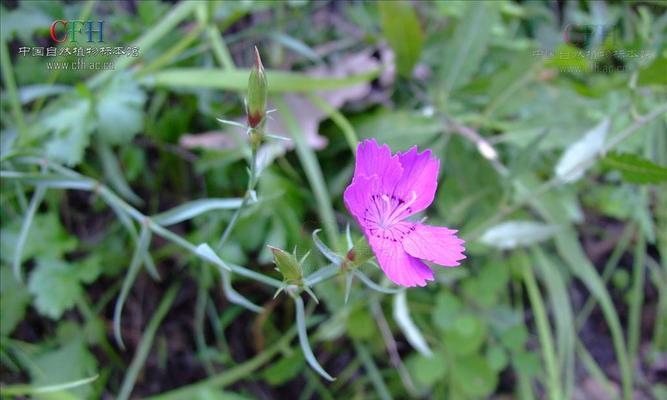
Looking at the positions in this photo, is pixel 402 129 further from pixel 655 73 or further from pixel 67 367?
pixel 67 367

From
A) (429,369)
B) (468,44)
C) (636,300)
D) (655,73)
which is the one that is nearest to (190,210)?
(429,369)

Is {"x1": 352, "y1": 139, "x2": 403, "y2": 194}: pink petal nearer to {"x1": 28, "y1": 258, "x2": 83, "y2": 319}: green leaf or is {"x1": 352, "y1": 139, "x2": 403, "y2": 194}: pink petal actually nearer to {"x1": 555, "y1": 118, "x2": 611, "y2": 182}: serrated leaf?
{"x1": 555, "y1": 118, "x2": 611, "y2": 182}: serrated leaf

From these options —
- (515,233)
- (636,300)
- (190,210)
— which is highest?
(190,210)

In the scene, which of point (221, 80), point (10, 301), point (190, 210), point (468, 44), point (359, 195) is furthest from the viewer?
point (468, 44)

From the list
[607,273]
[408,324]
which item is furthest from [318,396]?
[607,273]

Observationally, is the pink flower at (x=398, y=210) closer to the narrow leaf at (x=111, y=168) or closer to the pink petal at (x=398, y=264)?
the pink petal at (x=398, y=264)

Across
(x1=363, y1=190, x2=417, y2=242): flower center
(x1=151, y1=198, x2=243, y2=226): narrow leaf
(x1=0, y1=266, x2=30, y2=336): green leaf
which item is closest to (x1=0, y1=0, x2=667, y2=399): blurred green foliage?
(x1=0, y1=266, x2=30, y2=336): green leaf
